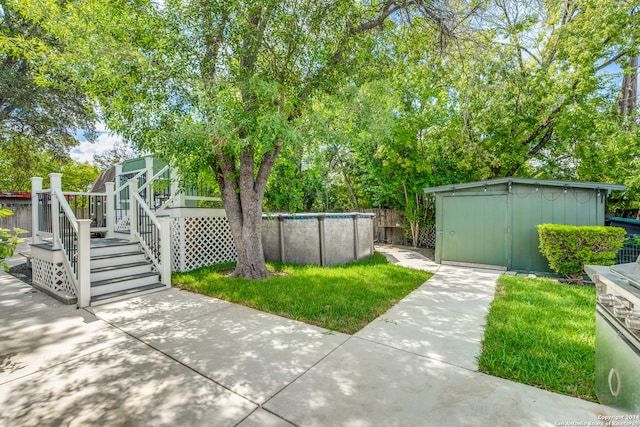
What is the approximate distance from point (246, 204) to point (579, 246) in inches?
249

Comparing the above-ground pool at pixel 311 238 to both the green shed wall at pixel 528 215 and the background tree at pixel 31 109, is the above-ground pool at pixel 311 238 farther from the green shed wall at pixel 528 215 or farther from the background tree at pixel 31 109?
the background tree at pixel 31 109

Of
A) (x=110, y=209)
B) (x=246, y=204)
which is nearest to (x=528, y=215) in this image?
(x=246, y=204)

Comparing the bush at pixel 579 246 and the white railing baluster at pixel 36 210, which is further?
the white railing baluster at pixel 36 210

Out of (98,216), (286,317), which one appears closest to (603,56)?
(286,317)

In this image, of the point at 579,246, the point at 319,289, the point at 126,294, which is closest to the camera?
the point at 126,294

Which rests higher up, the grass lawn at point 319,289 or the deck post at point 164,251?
the deck post at point 164,251

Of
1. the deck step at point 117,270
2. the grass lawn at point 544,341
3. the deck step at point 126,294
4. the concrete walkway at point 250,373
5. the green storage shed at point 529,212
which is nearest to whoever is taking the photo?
the concrete walkway at point 250,373

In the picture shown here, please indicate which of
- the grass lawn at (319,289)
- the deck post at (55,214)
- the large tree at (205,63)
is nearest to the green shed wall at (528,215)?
the grass lawn at (319,289)

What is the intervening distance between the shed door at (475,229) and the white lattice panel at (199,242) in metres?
5.64

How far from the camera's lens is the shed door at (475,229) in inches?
266

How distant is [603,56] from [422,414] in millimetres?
11431

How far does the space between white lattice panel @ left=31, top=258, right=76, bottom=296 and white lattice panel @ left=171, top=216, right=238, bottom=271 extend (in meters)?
1.98

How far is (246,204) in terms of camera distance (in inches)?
217

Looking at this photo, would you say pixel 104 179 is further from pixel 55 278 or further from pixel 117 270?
pixel 117 270
